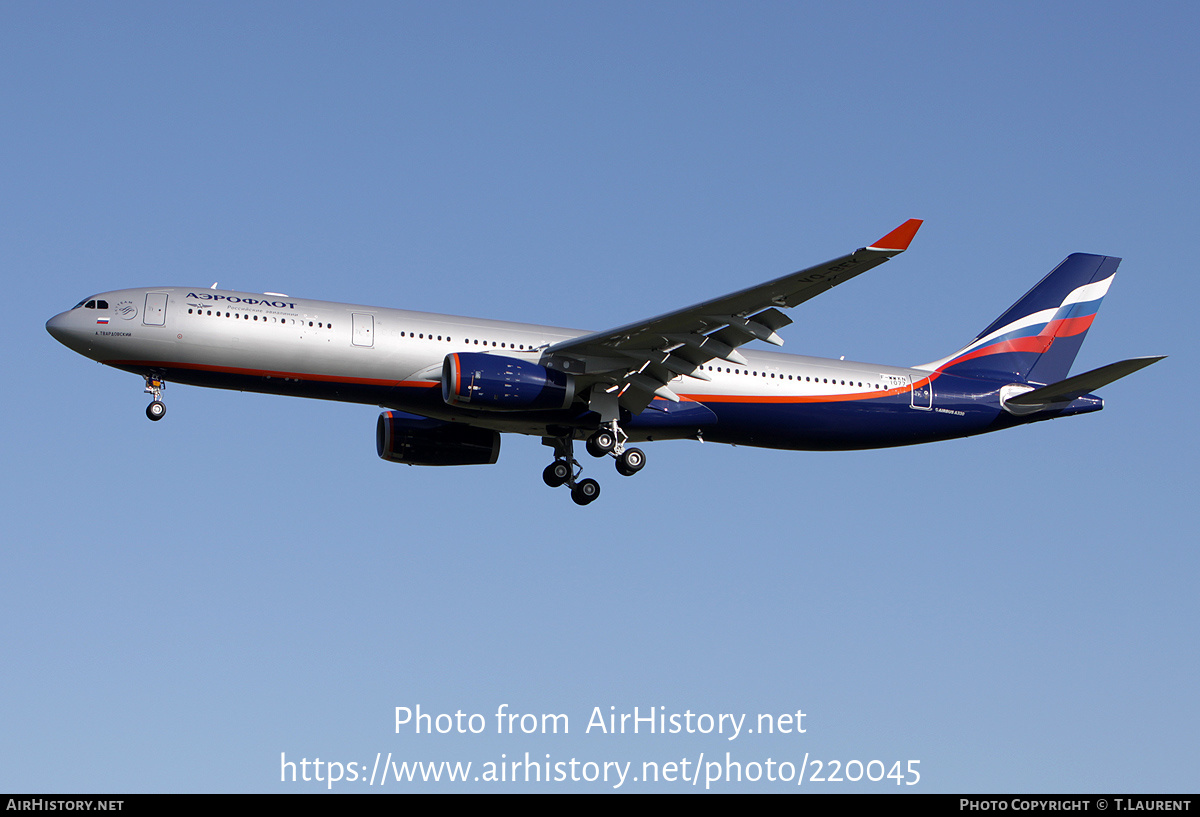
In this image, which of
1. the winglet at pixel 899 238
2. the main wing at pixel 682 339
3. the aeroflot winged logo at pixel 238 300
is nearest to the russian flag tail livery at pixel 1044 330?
the main wing at pixel 682 339

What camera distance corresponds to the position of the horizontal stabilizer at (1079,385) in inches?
1294

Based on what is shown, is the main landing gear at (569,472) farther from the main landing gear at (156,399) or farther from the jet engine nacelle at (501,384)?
the main landing gear at (156,399)

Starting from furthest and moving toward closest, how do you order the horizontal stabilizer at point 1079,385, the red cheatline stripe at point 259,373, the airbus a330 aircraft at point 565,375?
the horizontal stabilizer at point 1079,385 → the red cheatline stripe at point 259,373 → the airbus a330 aircraft at point 565,375

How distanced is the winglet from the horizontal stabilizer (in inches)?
344

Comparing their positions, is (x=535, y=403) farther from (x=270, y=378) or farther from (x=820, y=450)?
(x=820, y=450)

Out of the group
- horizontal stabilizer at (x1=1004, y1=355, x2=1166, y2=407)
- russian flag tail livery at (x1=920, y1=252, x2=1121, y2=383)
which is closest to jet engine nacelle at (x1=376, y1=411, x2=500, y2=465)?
russian flag tail livery at (x1=920, y1=252, x2=1121, y2=383)

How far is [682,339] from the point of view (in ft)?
105

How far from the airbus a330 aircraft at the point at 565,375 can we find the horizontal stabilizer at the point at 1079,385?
6 cm

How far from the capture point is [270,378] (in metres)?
31.7

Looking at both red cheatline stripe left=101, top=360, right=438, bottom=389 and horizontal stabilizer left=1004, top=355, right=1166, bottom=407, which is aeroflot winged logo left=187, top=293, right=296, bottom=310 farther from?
horizontal stabilizer left=1004, top=355, right=1166, bottom=407

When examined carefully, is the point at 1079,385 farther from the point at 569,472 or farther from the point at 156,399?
the point at 156,399

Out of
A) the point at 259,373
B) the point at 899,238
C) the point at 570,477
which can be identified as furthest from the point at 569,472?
the point at 899,238

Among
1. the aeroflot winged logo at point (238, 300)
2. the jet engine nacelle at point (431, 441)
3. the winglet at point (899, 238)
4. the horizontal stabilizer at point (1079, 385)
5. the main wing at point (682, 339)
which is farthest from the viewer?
the jet engine nacelle at point (431, 441)

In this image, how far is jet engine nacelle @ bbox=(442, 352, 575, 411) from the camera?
3109 cm
